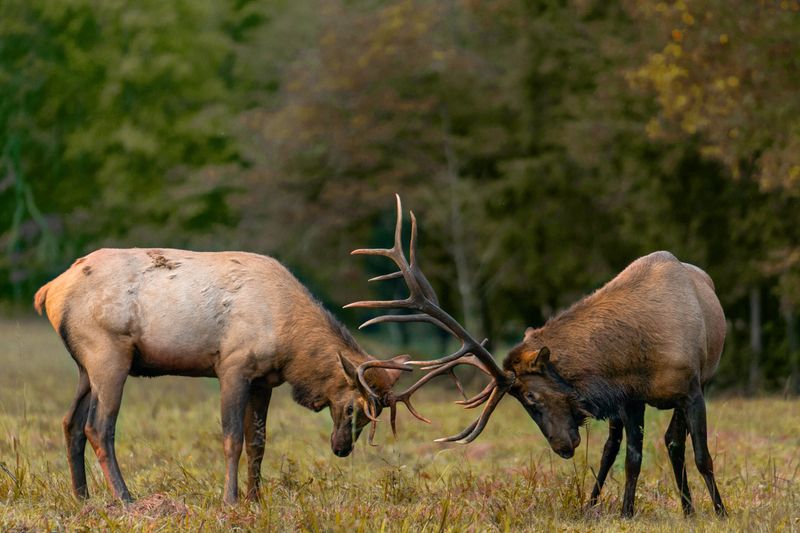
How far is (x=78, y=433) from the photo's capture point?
848 cm

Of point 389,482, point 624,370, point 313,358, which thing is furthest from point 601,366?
point 313,358

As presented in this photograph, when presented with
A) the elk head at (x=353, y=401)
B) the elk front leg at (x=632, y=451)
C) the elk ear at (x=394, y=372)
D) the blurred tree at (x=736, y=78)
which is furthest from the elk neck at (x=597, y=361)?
the blurred tree at (x=736, y=78)

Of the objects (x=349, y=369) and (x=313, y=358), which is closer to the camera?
(x=349, y=369)

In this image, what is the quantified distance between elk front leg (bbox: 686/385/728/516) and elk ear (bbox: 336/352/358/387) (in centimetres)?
217

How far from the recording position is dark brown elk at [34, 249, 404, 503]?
8.32 metres

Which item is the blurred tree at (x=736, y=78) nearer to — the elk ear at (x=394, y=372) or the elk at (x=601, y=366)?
the elk at (x=601, y=366)

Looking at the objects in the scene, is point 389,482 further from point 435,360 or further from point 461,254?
point 461,254

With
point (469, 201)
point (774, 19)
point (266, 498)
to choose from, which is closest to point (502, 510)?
point (266, 498)

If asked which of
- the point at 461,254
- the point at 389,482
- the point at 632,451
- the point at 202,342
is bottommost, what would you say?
the point at 461,254

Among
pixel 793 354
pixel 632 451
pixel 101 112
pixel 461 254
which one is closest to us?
pixel 632 451

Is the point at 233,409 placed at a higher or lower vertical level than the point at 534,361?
lower

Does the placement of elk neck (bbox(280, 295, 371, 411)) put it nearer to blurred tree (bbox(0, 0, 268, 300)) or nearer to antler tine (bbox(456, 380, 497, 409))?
antler tine (bbox(456, 380, 497, 409))

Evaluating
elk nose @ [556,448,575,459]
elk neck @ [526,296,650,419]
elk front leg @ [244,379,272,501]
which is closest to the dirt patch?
elk front leg @ [244,379,272,501]

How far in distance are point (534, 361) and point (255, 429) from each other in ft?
6.81
